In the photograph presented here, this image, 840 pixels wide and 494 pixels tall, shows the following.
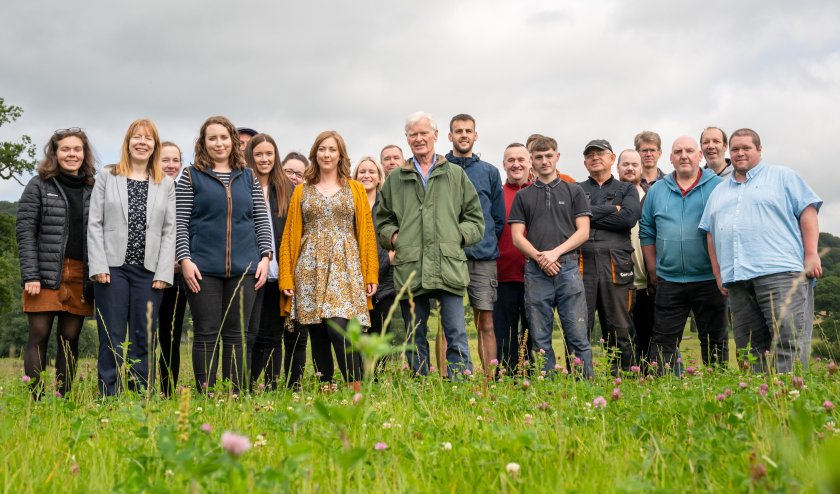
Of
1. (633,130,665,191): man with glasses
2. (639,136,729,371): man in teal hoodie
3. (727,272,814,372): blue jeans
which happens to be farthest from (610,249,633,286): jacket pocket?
(633,130,665,191): man with glasses

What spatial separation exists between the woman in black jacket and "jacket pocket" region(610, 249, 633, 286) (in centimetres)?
514

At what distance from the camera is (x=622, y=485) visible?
1.86 m

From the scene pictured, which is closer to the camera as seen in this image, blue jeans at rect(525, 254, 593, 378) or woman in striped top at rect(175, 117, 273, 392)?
woman in striped top at rect(175, 117, 273, 392)

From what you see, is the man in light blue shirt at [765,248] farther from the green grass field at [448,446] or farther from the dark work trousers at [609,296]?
the green grass field at [448,446]

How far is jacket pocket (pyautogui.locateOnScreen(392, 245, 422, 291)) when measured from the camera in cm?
617

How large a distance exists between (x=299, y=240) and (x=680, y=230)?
12.5 ft

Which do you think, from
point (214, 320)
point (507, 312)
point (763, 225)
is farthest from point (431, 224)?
point (763, 225)

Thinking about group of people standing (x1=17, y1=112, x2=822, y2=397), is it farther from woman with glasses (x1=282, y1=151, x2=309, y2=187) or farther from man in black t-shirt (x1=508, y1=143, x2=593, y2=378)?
woman with glasses (x1=282, y1=151, x2=309, y2=187)

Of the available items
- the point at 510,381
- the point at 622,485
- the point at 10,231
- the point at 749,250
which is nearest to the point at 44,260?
the point at 510,381

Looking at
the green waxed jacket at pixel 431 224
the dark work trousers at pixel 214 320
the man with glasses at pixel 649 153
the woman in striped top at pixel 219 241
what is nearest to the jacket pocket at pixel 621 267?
the man with glasses at pixel 649 153

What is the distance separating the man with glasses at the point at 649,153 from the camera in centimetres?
829

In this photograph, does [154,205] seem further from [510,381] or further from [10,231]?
[10,231]

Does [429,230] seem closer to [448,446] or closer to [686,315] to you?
[686,315]

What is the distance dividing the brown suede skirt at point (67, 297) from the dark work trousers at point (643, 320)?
19.2 feet
